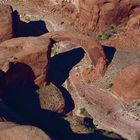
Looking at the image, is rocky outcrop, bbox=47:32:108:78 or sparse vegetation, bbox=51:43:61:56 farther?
sparse vegetation, bbox=51:43:61:56

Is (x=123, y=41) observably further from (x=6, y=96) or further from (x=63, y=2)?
(x=6, y=96)

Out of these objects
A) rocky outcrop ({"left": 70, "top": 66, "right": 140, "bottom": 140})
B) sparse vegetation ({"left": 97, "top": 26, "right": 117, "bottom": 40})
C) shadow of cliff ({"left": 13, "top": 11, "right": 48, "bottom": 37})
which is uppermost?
sparse vegetation ({"left": 97, "top": 26, "right": 117, "bottom": 40})

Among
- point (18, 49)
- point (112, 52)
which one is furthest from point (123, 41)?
point (18, 49)

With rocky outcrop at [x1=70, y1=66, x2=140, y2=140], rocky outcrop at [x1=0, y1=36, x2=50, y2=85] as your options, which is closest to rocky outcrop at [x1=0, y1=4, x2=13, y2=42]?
rocky outcrop at [x1=0, y1=36, x2=50, y2=85]

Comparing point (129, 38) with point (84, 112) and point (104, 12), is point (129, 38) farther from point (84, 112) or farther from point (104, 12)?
point (84, 112)

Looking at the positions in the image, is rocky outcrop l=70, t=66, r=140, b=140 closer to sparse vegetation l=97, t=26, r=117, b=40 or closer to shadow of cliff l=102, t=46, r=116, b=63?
shadow of cliff l=102, t=46, r=116, b=63

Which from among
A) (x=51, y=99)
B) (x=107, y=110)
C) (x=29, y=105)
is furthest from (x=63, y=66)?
(x=29, y=105)

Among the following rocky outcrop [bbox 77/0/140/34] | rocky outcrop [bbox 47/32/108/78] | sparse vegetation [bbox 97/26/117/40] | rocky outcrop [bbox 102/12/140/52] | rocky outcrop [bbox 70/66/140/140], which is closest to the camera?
rocky outcrop [bbox 70/66/140/140]

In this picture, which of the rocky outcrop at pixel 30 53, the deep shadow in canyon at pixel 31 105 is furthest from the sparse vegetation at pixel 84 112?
the rocky outcrop at pixel 30 53
